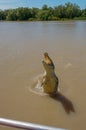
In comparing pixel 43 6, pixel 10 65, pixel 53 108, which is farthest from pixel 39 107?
pixel 43 6

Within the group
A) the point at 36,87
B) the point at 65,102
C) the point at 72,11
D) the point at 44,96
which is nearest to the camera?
the point at 65,102

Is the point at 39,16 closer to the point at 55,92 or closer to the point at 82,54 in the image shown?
the point at 82,54

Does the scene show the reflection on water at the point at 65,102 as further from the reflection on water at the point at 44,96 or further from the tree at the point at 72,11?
the tree at the point at 72,11

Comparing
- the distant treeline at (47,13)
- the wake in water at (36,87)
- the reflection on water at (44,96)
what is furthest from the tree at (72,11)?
the wake in water at (36,87)

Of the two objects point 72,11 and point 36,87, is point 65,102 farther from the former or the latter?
point 72,11

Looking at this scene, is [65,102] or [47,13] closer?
[65,102]

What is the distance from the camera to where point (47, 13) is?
80188mm

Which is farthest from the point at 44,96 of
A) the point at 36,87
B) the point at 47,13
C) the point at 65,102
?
the point at 47,13

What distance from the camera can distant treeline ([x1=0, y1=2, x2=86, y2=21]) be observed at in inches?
3147

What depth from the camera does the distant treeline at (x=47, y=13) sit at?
262ft

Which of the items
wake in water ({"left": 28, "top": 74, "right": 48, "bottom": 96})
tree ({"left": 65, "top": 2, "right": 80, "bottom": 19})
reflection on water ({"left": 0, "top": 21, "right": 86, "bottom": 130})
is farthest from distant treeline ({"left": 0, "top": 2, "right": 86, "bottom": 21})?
wake in water ({"left": 28, "top": 74, "right": 48, "bottom": 96})

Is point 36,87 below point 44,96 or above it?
below

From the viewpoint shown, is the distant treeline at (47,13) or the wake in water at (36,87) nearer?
the wake in water at (36,87)

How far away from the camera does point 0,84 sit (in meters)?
8.89
